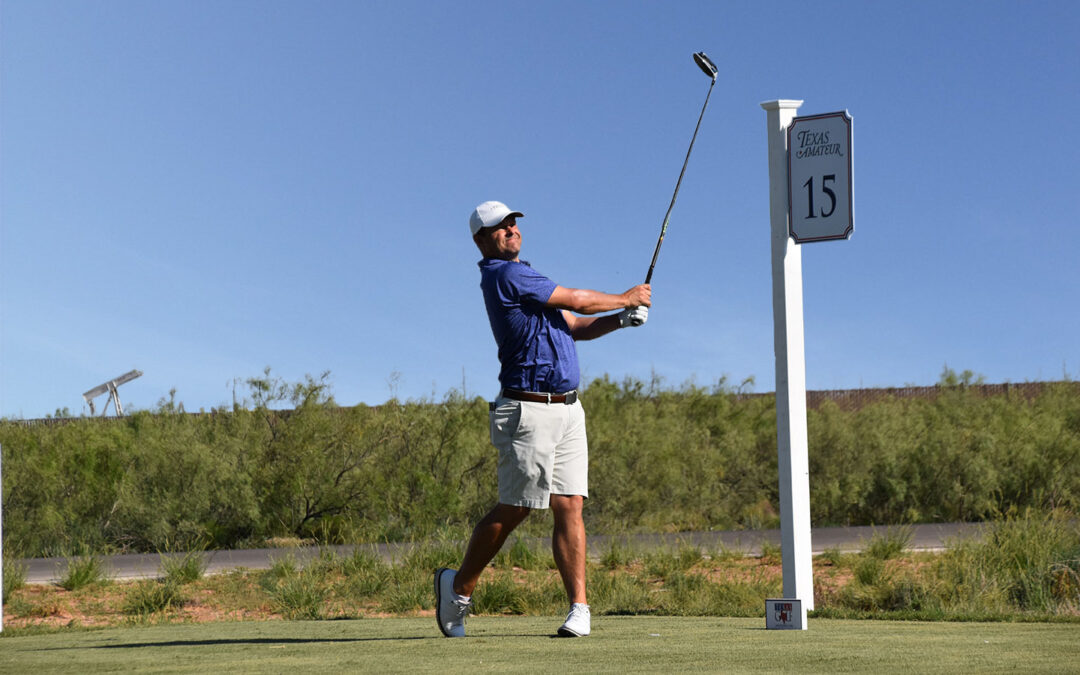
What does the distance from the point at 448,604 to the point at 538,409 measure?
1242mm

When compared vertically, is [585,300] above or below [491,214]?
below

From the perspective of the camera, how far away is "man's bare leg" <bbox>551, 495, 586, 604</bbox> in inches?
246

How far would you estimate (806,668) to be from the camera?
4.98 metres

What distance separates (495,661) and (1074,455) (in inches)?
782

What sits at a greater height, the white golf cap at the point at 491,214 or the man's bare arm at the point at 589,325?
the white golf cap at the point at 491,214

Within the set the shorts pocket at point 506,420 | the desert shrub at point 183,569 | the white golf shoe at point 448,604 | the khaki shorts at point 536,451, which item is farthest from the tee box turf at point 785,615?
the desert shrub at point 183,569

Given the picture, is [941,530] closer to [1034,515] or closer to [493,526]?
[1034,515]

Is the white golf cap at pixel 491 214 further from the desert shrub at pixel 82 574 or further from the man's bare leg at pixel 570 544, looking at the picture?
the desert shrub at pixel 82 574

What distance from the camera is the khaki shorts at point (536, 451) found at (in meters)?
6.14

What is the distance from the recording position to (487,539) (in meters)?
Result: 6.33

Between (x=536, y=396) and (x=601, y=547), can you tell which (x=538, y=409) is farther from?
(x=601, y=547)

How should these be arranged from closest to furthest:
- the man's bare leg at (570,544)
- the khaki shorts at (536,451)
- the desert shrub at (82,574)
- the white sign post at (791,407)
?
the khaki shorts at (536,451) < the man's bare leg at (570,544) < the white sign post at (791,407) < the desert shrub at (82,574)

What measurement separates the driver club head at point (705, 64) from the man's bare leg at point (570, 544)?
2.92 m

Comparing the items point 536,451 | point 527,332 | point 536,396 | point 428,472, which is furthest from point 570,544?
point 428,472
